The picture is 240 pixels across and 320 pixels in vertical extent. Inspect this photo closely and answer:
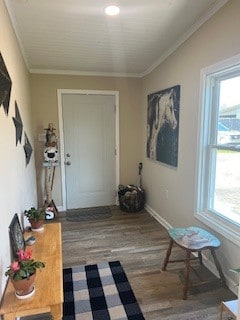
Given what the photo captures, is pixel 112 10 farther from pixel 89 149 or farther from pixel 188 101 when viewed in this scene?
pixel 89 149

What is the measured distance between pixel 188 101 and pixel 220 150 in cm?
70

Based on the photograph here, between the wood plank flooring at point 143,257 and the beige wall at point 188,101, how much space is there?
300mm

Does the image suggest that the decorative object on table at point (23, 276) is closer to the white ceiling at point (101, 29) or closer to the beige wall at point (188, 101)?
the beige wall at point (188, 101)

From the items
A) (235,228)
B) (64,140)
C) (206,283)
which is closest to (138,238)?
(206,283)

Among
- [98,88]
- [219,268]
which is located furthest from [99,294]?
[98,88]

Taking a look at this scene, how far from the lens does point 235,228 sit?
2074mm

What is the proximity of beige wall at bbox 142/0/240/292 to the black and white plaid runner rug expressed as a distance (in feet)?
3.09

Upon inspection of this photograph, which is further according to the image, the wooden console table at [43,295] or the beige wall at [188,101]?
the beige wall at [188,101]

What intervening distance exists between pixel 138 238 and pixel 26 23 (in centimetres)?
269

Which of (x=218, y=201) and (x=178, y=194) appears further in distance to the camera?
(x=178, y=194)

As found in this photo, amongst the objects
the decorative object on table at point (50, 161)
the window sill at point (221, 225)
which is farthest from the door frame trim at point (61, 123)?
the window sill at point (221, 225)

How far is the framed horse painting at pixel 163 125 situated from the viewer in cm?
296

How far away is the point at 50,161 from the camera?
3.64 metres

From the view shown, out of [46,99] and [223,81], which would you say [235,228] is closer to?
[223,81]
